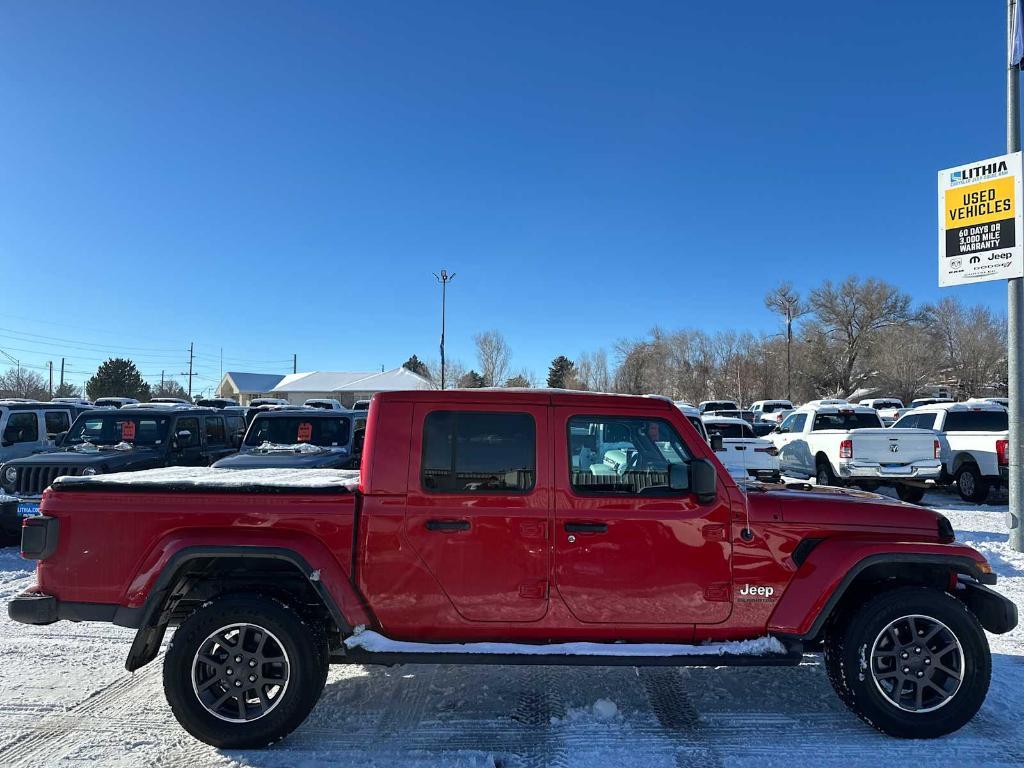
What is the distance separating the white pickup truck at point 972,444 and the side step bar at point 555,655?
32.5 ft

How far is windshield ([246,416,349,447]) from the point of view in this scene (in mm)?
9812

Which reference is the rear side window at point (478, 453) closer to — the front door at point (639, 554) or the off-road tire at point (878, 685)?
the front door at point (639, 554)

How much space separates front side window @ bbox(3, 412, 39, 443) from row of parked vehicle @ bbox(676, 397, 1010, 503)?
12031mm

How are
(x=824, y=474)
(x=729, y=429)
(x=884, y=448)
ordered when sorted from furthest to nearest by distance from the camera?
(x=729, y=429) → (x=824, y=474) → (x=884, y=448)

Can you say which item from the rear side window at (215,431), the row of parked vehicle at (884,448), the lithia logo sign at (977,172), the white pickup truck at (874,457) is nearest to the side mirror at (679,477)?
the row of parked vehicle at (884,448)

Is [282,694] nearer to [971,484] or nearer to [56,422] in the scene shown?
[56,422]

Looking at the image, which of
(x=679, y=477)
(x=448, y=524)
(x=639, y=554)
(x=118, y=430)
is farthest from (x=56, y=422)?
(x=679, y=477)

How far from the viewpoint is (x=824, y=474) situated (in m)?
12.5

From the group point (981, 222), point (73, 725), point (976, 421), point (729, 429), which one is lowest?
point (73, 725)

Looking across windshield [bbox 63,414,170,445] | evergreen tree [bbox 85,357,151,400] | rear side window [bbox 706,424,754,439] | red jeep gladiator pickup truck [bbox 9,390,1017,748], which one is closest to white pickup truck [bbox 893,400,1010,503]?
rear side window [bbox 706,424,754,439]

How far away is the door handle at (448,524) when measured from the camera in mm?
3512

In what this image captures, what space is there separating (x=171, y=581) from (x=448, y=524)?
160 centimetres

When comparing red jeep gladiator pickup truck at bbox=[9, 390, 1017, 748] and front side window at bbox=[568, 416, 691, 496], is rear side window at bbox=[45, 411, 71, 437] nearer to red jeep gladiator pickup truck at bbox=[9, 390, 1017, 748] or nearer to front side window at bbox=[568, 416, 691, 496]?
red jeep gladiator pickup truck at bbox=[9, 390, 1017, 748]

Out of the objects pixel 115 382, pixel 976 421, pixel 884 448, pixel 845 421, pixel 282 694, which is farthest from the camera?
pixel 115 382
